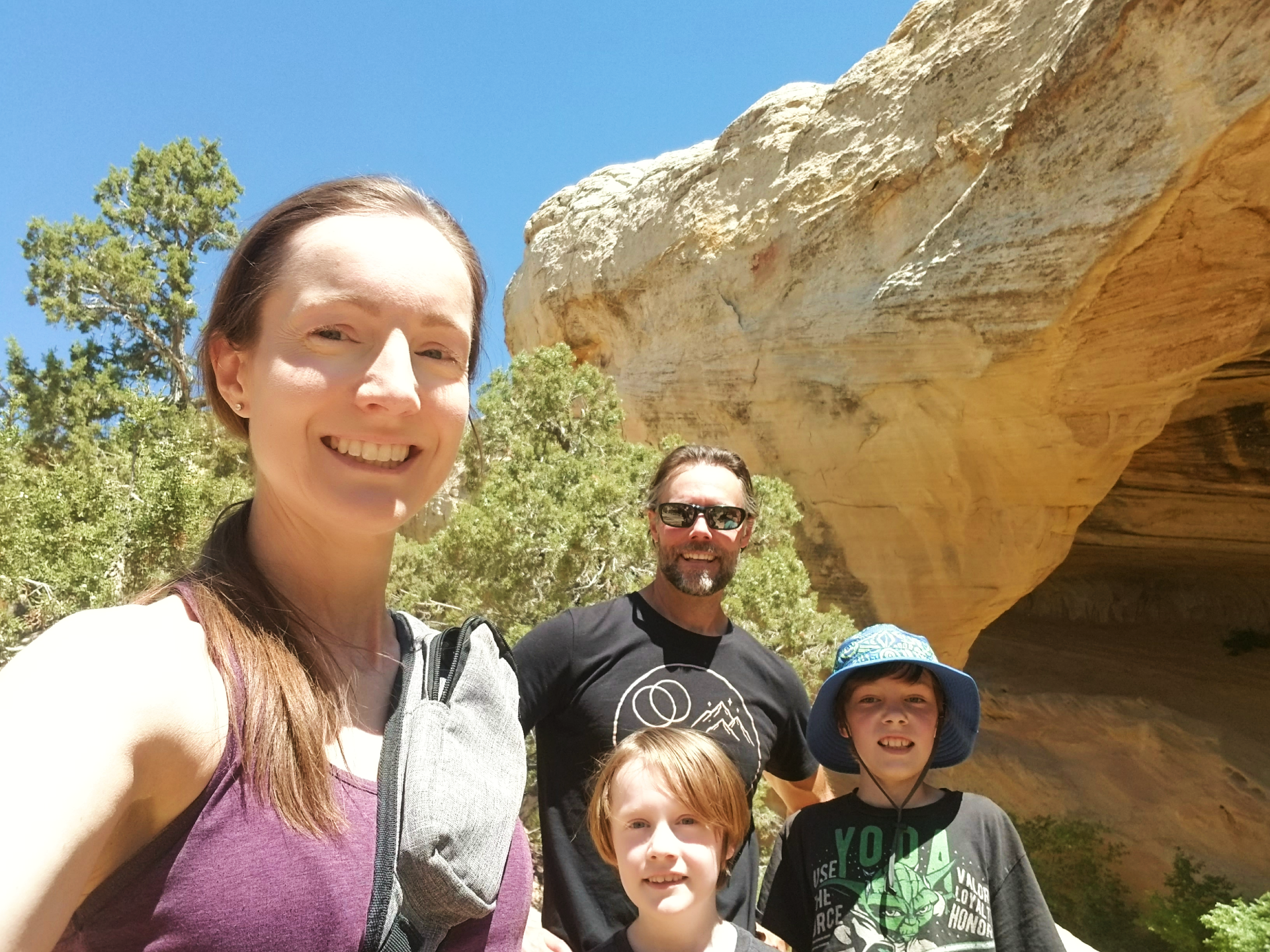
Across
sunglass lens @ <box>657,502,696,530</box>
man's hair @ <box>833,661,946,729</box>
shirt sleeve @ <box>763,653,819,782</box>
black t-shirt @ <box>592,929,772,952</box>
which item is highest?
sunglass lens @ <box>657,502,696,530</box>

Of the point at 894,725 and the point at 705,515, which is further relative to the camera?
the point at 705,515

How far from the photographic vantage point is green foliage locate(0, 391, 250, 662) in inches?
231

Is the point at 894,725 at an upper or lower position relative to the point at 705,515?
lower

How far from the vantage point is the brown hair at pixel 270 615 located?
875mm

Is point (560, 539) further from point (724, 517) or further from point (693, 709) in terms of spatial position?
point (693, 709)

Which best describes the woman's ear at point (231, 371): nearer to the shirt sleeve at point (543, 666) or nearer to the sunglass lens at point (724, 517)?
the shirt sleeve at point (543, 666)

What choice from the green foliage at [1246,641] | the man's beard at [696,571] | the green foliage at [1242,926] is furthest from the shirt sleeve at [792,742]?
the green foliage at [1246,641]

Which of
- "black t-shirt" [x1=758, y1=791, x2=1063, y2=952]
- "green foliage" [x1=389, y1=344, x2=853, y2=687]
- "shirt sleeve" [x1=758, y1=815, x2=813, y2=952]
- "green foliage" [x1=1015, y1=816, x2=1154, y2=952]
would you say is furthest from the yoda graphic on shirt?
"green foliage" [x1=1015, y1=816, x2=1154, y2=952]

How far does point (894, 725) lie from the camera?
1984mm

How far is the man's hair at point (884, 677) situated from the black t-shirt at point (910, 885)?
0.68 feet

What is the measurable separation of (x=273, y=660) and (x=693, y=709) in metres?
1.24

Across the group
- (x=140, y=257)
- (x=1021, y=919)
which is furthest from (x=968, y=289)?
(x=140, y=257)

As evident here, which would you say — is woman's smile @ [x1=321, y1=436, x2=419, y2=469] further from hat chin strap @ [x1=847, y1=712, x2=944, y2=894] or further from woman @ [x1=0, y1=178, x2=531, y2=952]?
hat chin strap @ [x1=847, y1=712, x2=944, y2=894]

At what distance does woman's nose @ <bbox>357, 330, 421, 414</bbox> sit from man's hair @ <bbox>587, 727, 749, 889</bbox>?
0.87 metres
